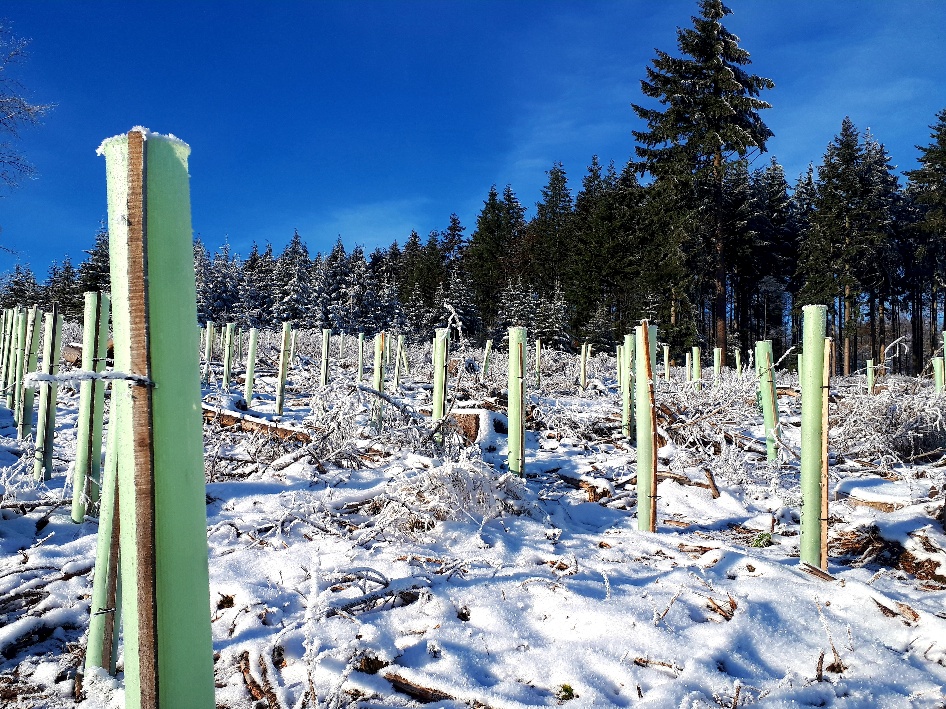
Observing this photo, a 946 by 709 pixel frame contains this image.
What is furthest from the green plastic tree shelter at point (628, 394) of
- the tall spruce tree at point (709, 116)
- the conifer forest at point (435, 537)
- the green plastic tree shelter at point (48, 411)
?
the tall spruce tree at point (709, 116)

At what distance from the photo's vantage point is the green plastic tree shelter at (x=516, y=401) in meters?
4.21

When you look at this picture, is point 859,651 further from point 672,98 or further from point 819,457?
point 672,98

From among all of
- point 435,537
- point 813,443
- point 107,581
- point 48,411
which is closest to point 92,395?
point 48,411

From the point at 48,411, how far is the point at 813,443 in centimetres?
466

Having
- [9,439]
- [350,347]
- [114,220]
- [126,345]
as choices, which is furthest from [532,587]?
[350,347]

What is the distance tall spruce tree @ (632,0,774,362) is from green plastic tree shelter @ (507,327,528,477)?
1604 cm

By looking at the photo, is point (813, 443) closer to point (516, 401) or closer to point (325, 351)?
point (516, 401)

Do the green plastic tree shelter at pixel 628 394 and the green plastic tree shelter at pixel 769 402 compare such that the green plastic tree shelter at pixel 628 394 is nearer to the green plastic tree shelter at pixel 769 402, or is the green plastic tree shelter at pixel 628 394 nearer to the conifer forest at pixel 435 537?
the conifer forest at pixel 435 537

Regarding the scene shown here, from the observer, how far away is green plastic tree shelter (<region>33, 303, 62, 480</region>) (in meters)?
3.55

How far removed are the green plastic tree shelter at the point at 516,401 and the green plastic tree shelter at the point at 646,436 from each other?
1183mm

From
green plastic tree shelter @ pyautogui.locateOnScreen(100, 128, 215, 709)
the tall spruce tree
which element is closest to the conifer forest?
green plastic tree shelter @ pyautogui.locateOnScreen(100, 128, 215, 709)

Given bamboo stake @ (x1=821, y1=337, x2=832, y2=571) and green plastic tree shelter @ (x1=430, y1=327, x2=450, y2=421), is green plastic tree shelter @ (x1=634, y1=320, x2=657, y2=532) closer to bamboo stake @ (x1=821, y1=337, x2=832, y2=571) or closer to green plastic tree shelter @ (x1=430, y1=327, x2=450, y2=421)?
bamboo stake @ (x1=821, y1=337, x2=832, y2=571)

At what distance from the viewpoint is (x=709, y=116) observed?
64.8 feet

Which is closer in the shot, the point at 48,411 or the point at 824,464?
the point at 824,464
